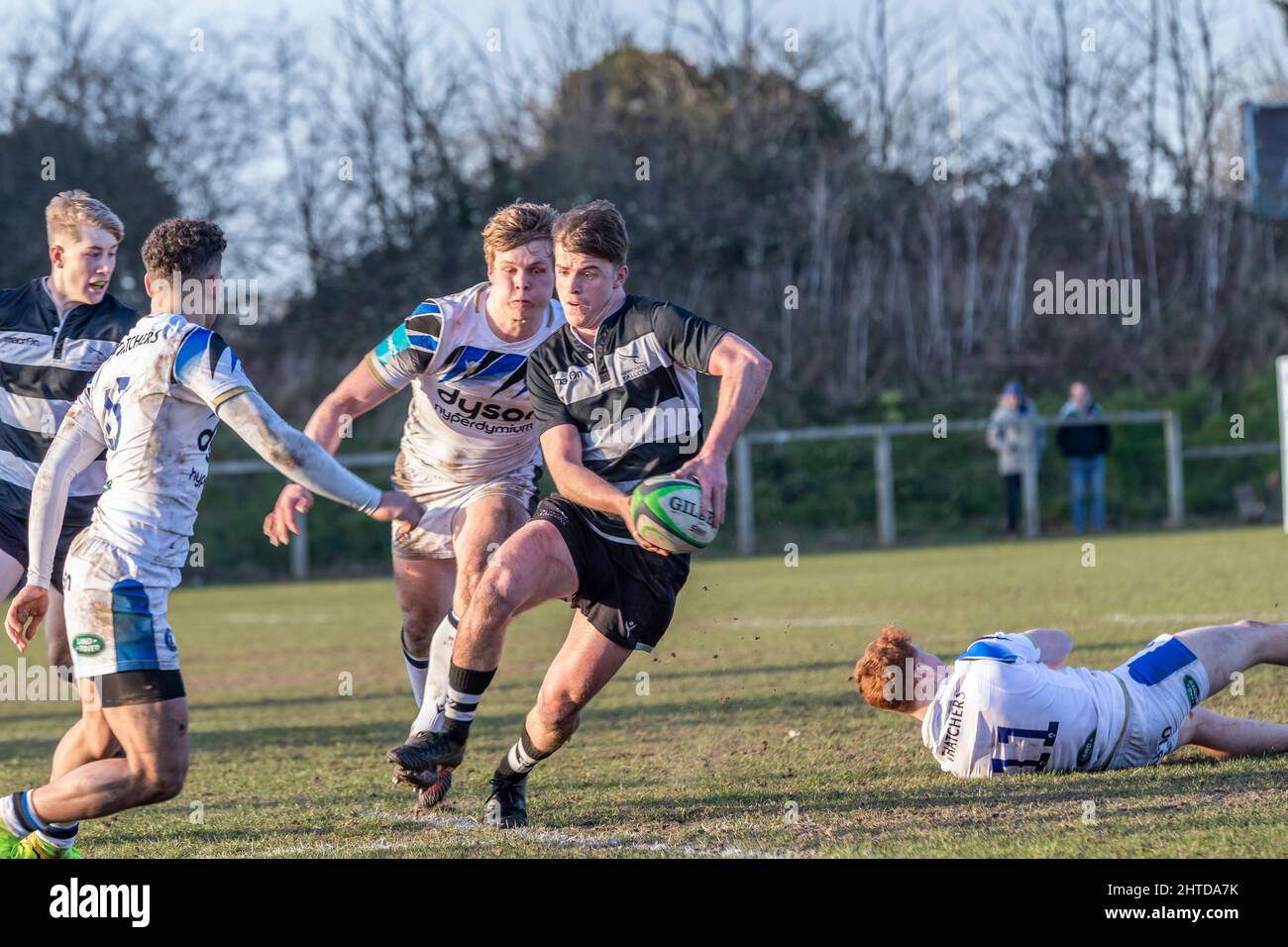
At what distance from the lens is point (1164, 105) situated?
3175 cm

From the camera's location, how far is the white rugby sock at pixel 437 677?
593 cm

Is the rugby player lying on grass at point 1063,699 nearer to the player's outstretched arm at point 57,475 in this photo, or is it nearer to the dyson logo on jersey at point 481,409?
the dyson logo on jersey at point 481,409

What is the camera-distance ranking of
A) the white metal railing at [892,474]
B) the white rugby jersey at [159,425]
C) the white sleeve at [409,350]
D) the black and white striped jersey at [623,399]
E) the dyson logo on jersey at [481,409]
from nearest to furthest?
the white rugby jersey at [159,425]
the black and white striped jersey at [623,399]
the white sleeve at [409,350]
the dyson logo on jersey at [481,409]
the white metal railing at [892,474]

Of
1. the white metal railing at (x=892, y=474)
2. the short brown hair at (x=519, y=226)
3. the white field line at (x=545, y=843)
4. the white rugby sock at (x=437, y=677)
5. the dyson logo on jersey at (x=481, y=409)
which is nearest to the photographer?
the white field line at (x=545, y=843)

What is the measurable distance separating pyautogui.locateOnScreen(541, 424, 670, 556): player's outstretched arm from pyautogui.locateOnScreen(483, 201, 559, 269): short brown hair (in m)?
0.80

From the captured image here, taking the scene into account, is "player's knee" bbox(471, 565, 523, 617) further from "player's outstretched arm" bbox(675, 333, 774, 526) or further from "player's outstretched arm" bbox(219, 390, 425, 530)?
"player's outstretched arm" bbox(219, 390, 425, 530)

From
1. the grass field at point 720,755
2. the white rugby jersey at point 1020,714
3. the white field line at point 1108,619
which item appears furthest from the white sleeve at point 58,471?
the white field line at point 1108,619

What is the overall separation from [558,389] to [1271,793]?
2.69 metres

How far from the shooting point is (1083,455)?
21.7m

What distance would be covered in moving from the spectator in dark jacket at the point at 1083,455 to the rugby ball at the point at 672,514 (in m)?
17.5

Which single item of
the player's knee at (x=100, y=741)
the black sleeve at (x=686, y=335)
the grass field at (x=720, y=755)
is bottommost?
the grass field at (x=720, y=755)

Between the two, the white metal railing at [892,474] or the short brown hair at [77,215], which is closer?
the short brown hair at [77,215]

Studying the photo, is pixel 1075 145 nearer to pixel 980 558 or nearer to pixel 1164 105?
pixel 1164 105

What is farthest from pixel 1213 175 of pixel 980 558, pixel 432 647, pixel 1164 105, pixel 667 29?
pixel 432 647
